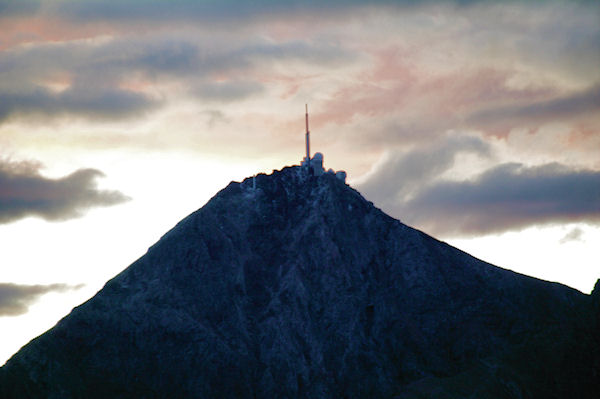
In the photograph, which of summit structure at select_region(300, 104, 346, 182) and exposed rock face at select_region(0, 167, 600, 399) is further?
summit structure at select_region(300, 104, 346, 182)

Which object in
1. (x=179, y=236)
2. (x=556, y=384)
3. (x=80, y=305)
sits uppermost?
(x=179, y=236)

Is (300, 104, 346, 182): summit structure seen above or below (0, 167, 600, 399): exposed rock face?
above

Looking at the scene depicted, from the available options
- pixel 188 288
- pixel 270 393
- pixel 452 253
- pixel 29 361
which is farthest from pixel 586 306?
pixel 29 361

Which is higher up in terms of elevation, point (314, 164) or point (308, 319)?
point (314, 164)

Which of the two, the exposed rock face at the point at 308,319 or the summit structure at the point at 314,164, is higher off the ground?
the summit structure at the point at 314,164

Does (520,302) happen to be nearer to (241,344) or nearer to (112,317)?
(241,344)

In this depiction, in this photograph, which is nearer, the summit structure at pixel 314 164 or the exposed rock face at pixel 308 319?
the exposed rock face at pixel 308 319

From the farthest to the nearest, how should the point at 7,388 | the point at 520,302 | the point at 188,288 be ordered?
1. the point at 520,302
2. the point at 188,288
3. the point at 7,388

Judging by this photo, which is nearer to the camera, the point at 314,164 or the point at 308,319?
the point at 308,319
